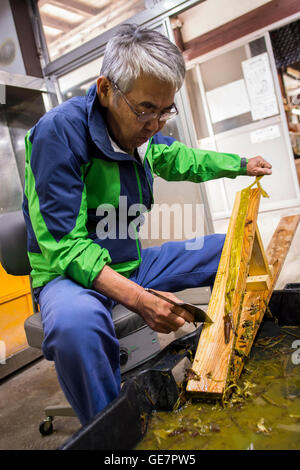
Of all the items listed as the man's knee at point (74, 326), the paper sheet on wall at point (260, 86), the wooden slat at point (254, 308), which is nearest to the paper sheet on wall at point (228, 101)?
the paper sheet on wall at point (260, 86)

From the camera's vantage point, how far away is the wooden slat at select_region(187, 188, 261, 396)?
104 centimetres

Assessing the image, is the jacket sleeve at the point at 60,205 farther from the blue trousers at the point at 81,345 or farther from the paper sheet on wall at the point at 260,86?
the paper sheet on wall at the point at 260,86

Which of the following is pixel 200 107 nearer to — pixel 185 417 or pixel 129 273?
pixel 129 273

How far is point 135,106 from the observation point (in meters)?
1.20

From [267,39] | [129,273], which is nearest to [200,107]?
[267,39]

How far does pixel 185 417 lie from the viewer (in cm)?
100

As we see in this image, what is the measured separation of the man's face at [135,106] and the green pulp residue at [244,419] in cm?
93

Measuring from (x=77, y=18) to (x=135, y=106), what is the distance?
2400 mm

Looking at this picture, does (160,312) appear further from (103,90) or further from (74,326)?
(103,90)

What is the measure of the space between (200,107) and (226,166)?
4.75m

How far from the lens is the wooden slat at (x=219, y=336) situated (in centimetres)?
104

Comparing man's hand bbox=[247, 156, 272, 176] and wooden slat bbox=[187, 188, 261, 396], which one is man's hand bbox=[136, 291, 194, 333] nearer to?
wooden slat bbox=[187, 188, 261, 396]

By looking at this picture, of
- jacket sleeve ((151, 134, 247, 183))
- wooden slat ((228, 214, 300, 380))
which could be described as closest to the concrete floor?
wooden slat ((228, 214, 300, 380))

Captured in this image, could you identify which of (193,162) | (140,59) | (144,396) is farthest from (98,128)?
(144,396)
